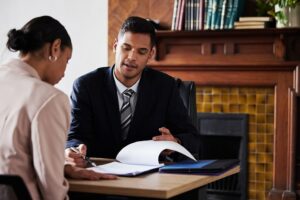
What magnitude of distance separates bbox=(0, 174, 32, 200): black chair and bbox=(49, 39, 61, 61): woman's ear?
42cm

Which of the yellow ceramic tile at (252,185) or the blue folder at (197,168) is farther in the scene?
the yellow ceramic tile at (252,185)

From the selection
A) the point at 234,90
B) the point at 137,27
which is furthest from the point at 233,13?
the point at 137,27

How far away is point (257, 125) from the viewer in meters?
4.09

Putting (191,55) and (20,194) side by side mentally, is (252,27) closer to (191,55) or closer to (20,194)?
(191,55)

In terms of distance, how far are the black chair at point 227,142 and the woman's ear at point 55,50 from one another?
100.0 inches

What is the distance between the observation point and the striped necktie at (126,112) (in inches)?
98.0

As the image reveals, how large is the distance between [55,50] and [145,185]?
0.46 metres

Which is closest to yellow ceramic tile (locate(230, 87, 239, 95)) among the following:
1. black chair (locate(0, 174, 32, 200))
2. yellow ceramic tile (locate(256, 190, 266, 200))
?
yellow ceramic tile (locate(256, 190, 266, 200))

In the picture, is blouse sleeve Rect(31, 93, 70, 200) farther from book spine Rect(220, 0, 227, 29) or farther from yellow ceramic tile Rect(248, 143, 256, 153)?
yellow ceramic tile Rect(248, 143, 256, 153)

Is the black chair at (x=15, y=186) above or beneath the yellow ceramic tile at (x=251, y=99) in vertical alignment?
beneath

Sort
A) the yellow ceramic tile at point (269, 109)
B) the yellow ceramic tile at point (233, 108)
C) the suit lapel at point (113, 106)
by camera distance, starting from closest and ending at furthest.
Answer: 1. the suit lapel at point (113, 106)
2. the yellow ceramic tile at point (269, 109)
3. the yellow ceramic tile at point (233, 108)

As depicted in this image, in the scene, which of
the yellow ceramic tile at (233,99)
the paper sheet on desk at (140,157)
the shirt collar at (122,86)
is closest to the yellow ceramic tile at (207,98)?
the yellow ceramic tile at (233,99)

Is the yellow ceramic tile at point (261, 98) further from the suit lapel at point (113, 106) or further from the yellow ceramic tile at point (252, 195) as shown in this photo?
the suit lapel at point (113, 106)

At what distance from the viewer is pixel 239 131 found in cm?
414
